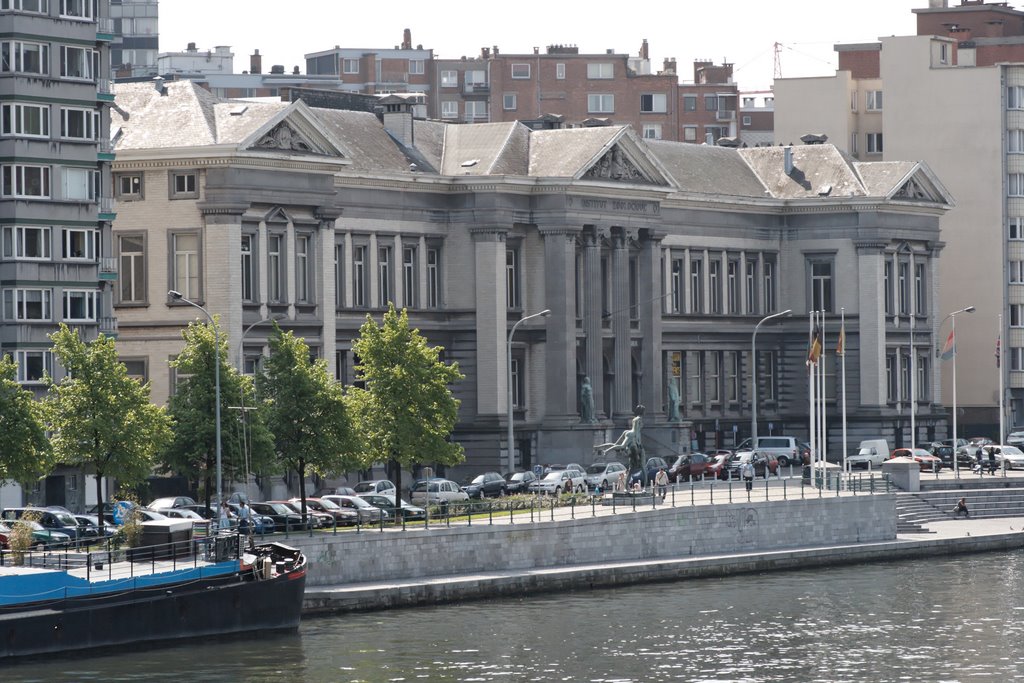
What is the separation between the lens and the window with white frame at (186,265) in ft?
382

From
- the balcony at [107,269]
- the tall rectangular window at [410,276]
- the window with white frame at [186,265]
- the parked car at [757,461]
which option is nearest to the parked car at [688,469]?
the parked car at [757,461]

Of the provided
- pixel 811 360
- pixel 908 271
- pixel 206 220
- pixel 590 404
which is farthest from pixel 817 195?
pixel 206 220

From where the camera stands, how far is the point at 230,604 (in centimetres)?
8338

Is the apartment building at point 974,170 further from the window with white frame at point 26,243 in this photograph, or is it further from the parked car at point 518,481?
the window with white frame at point 26,243

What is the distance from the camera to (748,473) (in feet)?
397

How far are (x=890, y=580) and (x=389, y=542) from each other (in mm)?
21177

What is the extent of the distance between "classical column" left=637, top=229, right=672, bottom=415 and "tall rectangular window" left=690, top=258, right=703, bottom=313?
902 centimetres

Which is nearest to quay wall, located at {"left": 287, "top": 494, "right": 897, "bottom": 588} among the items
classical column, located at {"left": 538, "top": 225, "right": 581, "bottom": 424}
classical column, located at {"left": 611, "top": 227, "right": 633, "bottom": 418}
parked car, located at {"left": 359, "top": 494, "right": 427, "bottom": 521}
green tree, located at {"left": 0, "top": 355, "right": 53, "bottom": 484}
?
parked car, located at {"left": 359, "top": 494, "right": 427, "bottom": 521}

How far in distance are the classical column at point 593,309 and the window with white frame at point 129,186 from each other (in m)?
27.7

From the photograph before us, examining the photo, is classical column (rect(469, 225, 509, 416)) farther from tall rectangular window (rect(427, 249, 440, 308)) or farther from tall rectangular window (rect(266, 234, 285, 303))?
tall rectangular window (rect(266, 234, 285, 303))

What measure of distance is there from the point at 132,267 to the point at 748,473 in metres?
29.0

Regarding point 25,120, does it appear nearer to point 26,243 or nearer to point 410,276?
point 26,243

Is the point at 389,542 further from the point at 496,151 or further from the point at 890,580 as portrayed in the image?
the point at 496,151

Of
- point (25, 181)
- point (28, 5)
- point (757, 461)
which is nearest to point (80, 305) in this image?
point (25, 181)
